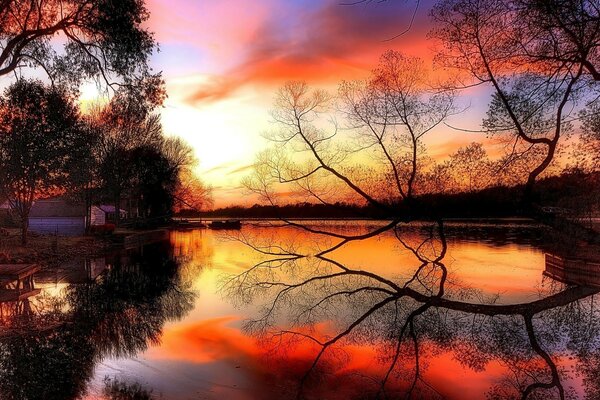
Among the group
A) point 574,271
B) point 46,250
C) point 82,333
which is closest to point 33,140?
A: point 46,250

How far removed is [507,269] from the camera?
30.2m

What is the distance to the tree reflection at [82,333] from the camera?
29.6ft

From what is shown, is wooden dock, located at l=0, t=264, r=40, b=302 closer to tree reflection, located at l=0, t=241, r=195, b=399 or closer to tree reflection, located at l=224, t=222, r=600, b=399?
tree reflection, located at l=0, t=241, r=195, b=399

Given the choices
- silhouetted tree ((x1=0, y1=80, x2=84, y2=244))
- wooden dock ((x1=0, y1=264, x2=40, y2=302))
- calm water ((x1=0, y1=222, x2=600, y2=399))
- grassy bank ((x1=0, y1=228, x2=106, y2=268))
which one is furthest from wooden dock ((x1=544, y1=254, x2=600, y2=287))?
silhouetted tree ((x1=0, y1=80, x2=84, y2=244))

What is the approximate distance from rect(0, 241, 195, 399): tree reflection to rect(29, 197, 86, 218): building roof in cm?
4183

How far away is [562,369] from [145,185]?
83126 mm

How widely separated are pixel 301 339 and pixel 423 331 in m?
3.48

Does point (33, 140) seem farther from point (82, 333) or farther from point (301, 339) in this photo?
point (301, 339)

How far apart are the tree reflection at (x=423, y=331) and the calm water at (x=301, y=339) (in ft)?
0.18

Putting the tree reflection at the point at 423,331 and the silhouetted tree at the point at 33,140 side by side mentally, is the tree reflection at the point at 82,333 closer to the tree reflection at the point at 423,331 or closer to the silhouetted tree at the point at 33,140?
the tree reflection at the point at 423,331

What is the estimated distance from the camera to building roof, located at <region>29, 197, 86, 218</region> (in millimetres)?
61938

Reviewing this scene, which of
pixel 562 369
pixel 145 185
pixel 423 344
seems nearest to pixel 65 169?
pixel 423 344

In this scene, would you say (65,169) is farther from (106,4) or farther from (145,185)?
(145,185)

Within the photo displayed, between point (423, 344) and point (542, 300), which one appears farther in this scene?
point (542, 300)
